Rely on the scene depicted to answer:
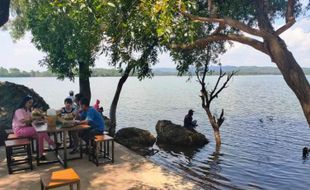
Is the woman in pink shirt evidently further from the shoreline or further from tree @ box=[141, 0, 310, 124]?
tree @ box=[141, 0, 310, 124]

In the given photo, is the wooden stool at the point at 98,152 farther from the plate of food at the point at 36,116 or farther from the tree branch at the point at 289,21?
the tree branch at the point at 289,21

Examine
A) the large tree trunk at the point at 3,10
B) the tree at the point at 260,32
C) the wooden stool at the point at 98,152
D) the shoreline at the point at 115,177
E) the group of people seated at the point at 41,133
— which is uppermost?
the large tree trunk at the point at 3,10

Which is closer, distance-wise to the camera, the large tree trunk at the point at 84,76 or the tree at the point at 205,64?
the tree at the point at 205,64

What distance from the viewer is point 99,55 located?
55.5 ft

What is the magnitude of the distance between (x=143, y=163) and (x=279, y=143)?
15.1 metres

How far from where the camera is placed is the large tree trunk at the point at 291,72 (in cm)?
633

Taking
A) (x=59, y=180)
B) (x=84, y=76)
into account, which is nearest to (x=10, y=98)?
(x=84, y=76)

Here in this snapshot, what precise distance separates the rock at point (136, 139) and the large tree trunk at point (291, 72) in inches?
460

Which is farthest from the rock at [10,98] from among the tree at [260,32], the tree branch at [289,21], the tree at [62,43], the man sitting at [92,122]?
the tree branch at [289,21]

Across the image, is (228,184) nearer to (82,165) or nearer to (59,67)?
(82,165)

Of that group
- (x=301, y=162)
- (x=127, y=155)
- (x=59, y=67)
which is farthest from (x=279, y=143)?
(x=59, y=67)

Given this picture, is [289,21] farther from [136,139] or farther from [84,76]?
[84,76]

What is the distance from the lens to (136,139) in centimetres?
1820

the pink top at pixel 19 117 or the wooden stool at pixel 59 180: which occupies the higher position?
the pink top at pixel 19 117
